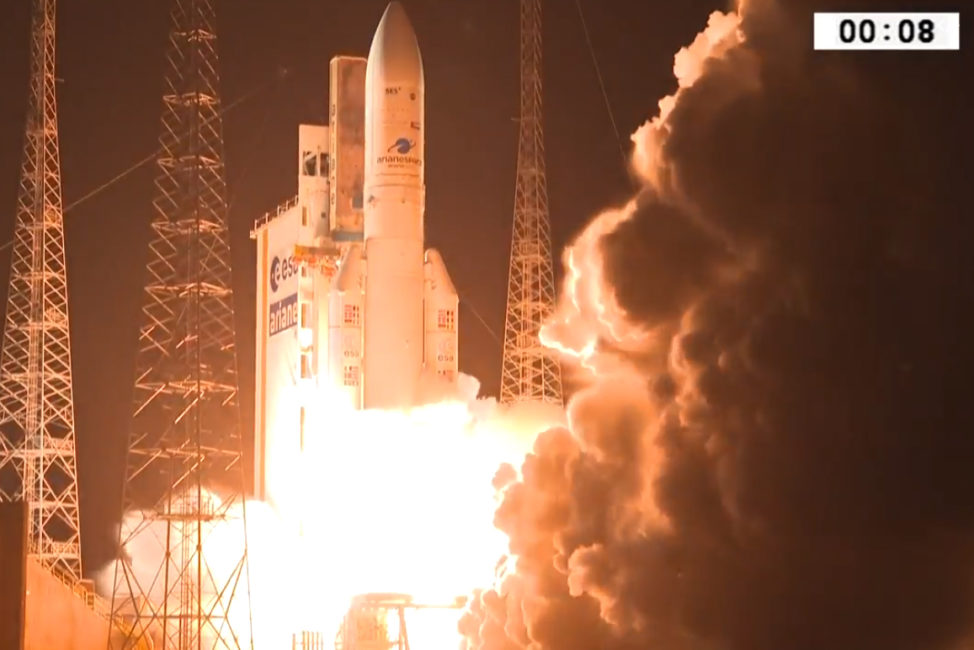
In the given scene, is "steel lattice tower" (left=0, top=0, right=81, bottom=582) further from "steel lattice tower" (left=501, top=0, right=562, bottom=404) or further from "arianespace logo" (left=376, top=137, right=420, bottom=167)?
"steel lattice tower" (left=501, top=0, right=562, bottom=404)

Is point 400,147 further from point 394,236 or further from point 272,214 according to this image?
point 272,214

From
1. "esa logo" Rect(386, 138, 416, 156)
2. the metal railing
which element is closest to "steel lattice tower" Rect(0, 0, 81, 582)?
the metal railing

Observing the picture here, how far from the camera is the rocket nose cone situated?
4431 centimetres

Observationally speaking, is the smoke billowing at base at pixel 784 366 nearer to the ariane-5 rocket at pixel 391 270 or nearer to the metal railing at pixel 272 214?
the ariane-5 rocket at pixel 391 270

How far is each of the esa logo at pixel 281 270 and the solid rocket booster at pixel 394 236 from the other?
7.74 meters

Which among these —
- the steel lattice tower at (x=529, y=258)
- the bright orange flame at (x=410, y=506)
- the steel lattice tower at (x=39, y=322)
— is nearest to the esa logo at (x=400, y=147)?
the bright orange flame at (x=410, y=506)

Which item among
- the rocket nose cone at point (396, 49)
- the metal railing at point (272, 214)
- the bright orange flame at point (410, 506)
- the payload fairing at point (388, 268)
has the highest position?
the rocket nose cone at point (396, 49)

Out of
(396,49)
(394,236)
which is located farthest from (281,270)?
(396,49)

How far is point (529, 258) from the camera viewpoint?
52.8 m

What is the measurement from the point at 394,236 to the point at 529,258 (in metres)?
9.16

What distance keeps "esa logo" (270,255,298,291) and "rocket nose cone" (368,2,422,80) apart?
8.23 metres

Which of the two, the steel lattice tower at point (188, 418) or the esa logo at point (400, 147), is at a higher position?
the esa logo at point (400, 147)

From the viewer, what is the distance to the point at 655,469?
34.5 metres

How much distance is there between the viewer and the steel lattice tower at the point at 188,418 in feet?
146
